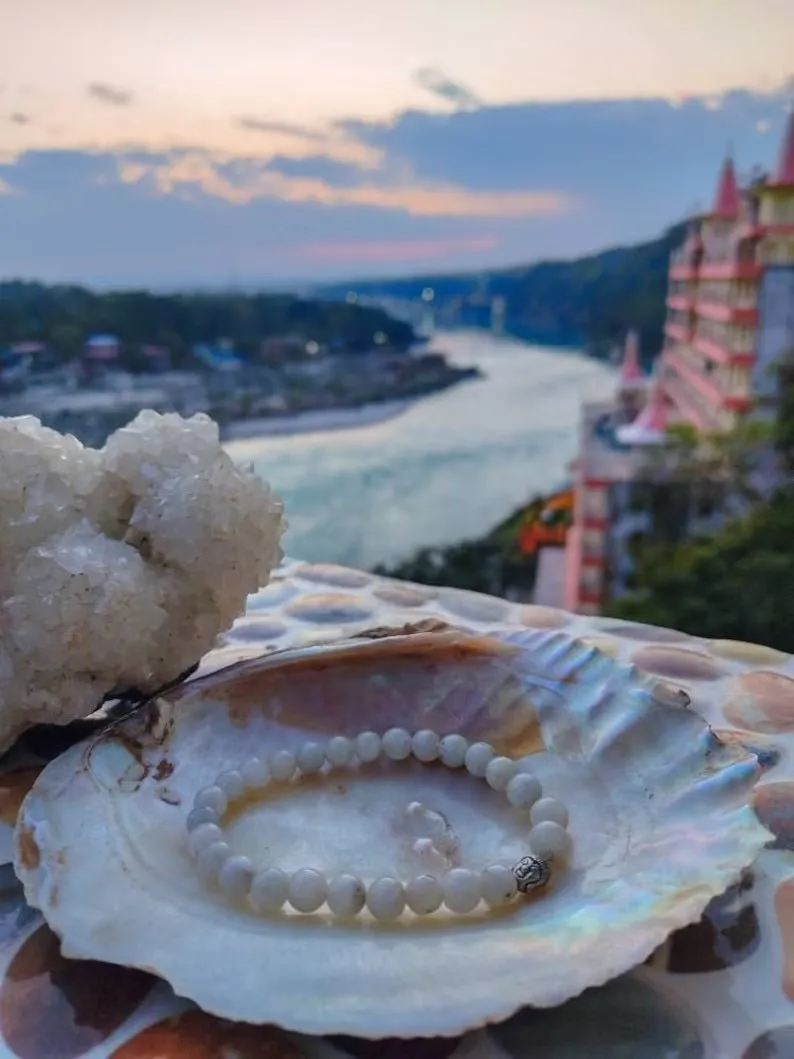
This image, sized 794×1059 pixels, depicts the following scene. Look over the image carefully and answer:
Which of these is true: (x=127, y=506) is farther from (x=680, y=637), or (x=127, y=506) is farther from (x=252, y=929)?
(x=680, y=637)

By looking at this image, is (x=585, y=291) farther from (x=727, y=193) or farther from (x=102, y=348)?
(x=102, y=348)

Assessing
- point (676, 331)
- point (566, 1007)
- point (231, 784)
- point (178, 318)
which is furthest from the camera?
point (676, 331)

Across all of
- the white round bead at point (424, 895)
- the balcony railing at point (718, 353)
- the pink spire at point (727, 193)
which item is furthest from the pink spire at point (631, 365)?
the white round bead at point (424, 895)

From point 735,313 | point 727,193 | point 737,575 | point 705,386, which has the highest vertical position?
point 727,193

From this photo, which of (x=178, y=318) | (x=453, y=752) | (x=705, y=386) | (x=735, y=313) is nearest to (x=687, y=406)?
(x=705, y=386)

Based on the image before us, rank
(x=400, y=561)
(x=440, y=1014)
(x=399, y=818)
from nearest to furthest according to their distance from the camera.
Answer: (x=440, y=1014), (x=399, y=818), (x=400, y=561)

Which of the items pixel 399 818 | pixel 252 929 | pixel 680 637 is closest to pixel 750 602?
pixel 680 637
